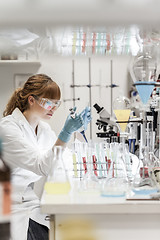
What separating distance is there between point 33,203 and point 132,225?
1024 mm

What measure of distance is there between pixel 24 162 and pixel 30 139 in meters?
0.47

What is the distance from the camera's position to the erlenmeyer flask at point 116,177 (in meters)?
1.62

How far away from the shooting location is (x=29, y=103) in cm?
249

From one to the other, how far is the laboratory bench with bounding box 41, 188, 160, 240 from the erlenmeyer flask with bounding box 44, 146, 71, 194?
4 centimetres

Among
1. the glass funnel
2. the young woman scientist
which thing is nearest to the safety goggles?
the young woman scientist

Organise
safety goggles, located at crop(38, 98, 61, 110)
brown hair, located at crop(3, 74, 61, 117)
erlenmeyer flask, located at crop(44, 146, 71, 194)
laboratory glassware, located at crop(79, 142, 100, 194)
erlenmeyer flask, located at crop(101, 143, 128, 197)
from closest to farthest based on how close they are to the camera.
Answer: erlenmeyer flask, located at crop(44, 146, 71, 194), erlenmeyer flask, located at crop(101, 143, 128, 197), laboratory glassware, located at crop(79, 142, 100, 194), safety goggles, located at crop(38, 98, 61, 110), brown hair, located at crop(3, 74, 61, 117)

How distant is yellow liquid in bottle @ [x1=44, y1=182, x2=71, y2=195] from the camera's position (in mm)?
1493

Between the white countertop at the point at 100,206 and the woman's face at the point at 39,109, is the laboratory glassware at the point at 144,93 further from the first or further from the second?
the woman's face at the point at 39,109

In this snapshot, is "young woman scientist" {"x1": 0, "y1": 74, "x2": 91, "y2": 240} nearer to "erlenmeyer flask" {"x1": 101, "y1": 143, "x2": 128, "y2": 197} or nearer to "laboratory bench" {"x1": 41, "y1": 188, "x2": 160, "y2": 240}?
"erlenmeyer flask" {"x1": 101, "y1": 143, "x2": 128, "y2": 197}

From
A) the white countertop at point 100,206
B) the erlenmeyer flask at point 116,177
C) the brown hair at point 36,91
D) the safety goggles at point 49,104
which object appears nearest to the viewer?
the white countertop at point 100,206

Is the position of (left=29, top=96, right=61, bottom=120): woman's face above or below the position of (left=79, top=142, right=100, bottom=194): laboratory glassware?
above

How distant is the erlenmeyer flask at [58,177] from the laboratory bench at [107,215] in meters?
0.04

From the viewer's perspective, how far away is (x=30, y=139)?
2627 mm

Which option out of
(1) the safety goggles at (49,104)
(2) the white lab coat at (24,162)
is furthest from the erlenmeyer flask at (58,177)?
(1) the safety goggles at (49,104)
